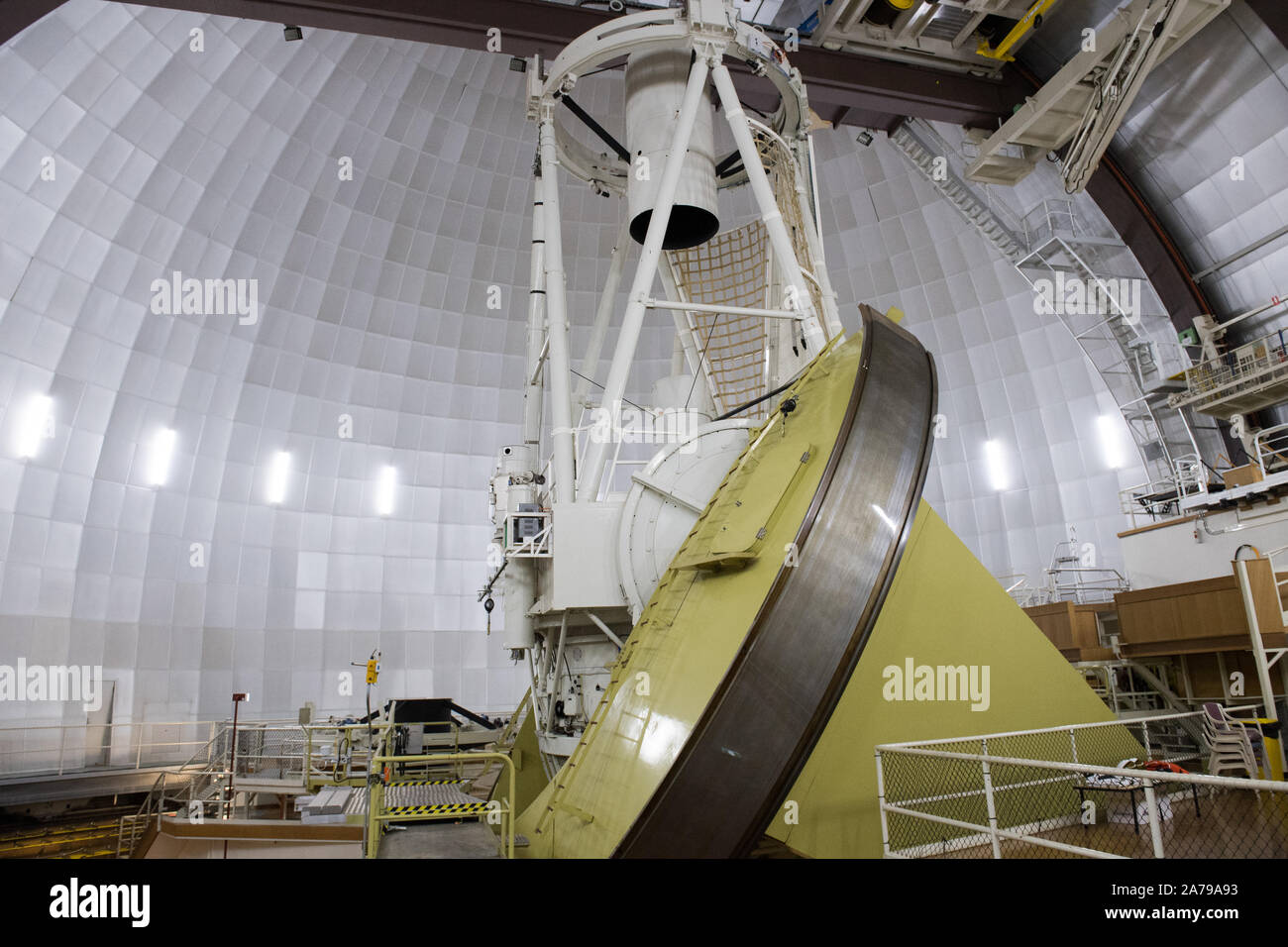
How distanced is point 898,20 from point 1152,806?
17362mm

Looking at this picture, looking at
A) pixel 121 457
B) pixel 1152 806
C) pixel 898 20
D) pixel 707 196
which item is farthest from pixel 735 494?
pixel 121 457

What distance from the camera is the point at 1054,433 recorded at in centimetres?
2359

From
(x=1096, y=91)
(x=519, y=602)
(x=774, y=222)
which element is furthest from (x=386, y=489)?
(x=1096, y=91)

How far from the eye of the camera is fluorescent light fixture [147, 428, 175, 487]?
2023 centimetres

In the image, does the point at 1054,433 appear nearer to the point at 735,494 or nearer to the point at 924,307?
the point at 924,307

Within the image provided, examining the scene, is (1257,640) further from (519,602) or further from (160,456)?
(160,456)

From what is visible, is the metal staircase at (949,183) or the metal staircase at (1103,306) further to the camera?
the metal staircase at (949,183)

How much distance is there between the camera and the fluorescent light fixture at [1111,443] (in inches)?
884

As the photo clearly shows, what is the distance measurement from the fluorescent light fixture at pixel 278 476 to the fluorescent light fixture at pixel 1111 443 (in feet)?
76.4
